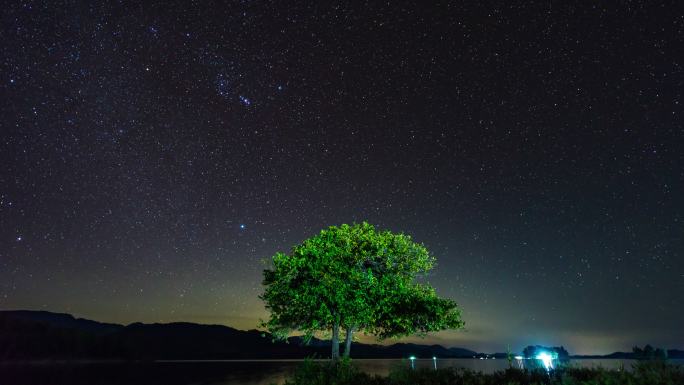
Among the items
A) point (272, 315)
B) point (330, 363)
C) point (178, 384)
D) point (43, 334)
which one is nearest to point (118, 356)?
point (43, 334)

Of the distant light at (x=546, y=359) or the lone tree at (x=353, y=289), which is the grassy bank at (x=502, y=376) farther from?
the lone tree at (x=353, y=289)

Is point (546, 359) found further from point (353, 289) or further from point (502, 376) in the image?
point (353, 289)

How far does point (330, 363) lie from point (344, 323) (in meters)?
10.2

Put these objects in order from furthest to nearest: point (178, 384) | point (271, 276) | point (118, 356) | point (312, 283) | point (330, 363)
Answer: point (118, 356) < point (178, 384) < point (271, 276) < point (312, 283) < point (330, 363)

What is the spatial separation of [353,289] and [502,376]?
49.9 feet

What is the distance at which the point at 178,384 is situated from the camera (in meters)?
70.6

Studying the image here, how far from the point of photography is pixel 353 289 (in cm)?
2903

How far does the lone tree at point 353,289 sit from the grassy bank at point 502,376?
7.97 meters

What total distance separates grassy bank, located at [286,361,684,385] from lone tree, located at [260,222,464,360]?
26.1 ft

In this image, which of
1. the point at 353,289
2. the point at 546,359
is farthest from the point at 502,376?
the point at 353,289

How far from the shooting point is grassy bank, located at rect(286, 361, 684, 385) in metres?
10.8

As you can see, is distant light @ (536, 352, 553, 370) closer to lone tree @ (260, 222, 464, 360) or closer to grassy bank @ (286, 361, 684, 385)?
grassy bank @ (286, 361, 684, 385)

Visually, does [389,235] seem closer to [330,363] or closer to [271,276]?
[271,276]

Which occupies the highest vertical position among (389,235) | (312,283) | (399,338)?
(389,235)
